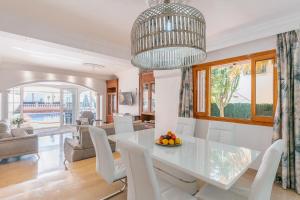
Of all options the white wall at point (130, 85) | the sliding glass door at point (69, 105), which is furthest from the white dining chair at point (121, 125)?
the sliding glass door at point (69, 105)

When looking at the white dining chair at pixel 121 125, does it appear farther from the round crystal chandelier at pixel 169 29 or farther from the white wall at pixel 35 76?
the white wall at pixel 35 76

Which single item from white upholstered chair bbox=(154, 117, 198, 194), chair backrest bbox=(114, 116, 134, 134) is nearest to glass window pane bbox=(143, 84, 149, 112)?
chair backrest bbox=(114, 116, 134, 134)

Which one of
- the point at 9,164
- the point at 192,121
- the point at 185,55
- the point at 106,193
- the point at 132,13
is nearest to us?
the point at 185,55

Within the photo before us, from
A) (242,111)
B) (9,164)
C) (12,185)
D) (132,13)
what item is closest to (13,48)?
(9,164)

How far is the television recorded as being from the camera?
6566 millimetres

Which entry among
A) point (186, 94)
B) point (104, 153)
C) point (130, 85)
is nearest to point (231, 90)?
point (186, 94)

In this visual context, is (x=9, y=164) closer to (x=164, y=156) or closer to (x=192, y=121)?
(x=164, y=156)

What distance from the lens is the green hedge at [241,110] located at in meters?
2.97

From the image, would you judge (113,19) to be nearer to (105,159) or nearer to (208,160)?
(105,159)

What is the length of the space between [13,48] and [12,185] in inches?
135

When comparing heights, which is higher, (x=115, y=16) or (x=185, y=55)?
(x=115, y=16)

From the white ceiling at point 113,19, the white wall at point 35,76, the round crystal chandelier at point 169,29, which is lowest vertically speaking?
the round crystal chandelier at point 169,29

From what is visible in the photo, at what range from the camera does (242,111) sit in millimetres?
3330

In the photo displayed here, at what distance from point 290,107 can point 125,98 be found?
5.40 meters
